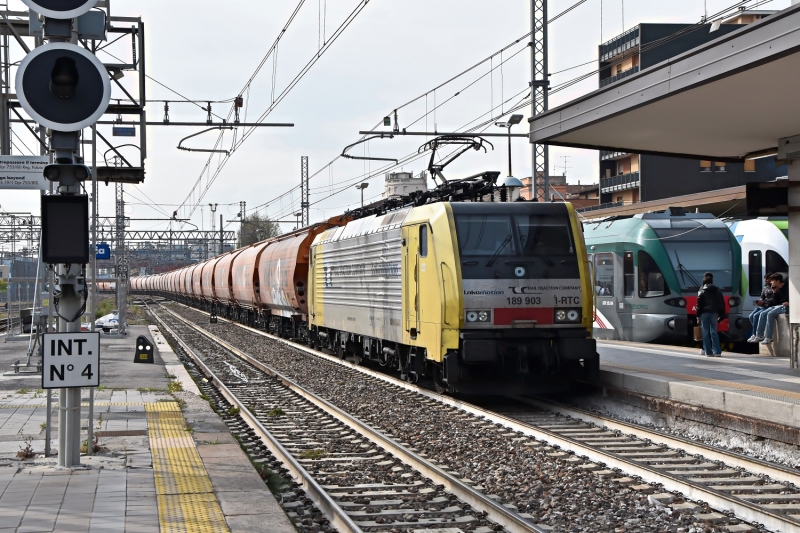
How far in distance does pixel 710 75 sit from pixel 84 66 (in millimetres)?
6630

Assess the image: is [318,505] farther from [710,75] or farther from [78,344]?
[710,75]

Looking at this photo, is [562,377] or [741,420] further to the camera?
[562,377]

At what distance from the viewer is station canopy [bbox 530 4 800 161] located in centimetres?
966

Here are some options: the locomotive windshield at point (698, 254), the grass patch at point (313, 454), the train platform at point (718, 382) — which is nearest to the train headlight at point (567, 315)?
the train platform at point (718, 382)

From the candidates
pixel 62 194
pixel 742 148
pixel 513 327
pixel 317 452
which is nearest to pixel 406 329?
pixel 513 327

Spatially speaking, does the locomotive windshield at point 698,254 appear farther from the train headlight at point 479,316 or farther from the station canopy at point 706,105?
the train headlight at point 479,316

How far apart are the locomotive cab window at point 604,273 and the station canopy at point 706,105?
5.48 metres

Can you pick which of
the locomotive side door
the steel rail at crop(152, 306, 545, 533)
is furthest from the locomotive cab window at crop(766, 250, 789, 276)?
the steel rail at crop(152, 306, 545, 533)

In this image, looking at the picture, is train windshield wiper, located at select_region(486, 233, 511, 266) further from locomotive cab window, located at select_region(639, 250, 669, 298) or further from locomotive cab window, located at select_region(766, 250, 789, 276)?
locomotive cab window, located at select_region(766, 250, 789, 276)

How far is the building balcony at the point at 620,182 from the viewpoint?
6230 cm

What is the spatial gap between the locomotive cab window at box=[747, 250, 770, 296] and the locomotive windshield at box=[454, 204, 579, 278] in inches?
415

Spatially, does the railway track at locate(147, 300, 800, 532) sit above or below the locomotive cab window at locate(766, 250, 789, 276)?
below

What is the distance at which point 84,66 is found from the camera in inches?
288

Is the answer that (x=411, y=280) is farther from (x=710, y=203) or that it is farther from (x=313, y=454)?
(x=710, y=203)
